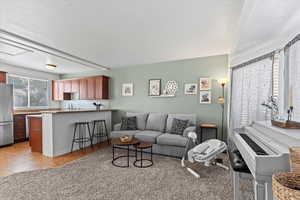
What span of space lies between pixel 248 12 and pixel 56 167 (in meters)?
4.01

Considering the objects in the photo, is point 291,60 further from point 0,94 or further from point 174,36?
point 0,94

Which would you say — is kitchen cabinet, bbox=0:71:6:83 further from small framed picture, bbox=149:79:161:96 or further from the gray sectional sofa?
small framed picture, bbox=149:79:161:96

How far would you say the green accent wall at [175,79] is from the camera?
12.7 ft

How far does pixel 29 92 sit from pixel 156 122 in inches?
205

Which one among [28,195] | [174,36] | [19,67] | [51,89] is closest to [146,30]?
[174,36]

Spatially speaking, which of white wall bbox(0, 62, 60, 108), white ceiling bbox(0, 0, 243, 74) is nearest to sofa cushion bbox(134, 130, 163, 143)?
white ceiling bbox(0, 0, 243, 74)

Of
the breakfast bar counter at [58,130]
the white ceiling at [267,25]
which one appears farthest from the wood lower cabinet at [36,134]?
the white ceiling at [267,25]

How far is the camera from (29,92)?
542 centimetres

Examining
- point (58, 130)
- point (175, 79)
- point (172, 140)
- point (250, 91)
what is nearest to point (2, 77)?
point (58, 130)

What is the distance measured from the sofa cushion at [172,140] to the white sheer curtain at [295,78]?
1902 millimetres

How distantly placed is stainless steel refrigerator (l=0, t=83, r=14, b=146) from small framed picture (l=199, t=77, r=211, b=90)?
576 centimetres

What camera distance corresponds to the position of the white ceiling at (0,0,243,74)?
6.07 ft

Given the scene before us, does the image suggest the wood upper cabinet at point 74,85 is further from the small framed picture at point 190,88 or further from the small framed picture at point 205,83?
the small framed picture at point 205,83

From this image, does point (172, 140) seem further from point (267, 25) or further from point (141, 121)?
point (267, 25)
